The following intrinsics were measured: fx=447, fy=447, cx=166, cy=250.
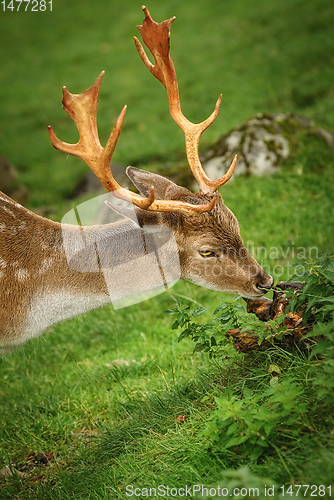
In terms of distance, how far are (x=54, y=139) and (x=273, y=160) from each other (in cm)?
407

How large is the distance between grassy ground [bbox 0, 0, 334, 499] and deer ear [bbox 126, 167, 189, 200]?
1.12m

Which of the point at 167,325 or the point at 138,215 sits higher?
the point at 138,215

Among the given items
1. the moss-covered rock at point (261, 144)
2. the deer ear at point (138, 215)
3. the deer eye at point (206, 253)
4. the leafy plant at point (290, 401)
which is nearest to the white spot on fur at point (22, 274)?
the deer ear at point (138, 215)

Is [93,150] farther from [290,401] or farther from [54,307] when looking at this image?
[290,401]

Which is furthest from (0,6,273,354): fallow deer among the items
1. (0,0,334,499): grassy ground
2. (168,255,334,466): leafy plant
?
(168,255,334,466): leafy plant

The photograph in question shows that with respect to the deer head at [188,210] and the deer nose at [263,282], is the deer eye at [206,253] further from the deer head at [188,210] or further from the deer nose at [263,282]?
the deer nose at [263,282]

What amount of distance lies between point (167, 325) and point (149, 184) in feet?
5.72

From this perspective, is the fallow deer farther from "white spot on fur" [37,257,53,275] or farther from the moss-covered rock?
the moss-covered rock

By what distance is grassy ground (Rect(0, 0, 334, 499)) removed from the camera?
2.65 m

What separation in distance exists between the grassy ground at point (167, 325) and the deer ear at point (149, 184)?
1.12 metres

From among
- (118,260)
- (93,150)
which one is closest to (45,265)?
(118,260)

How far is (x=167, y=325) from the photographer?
4621 millimetres

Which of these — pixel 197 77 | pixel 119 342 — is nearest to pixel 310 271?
pixel 119 342

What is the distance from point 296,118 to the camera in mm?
6617
